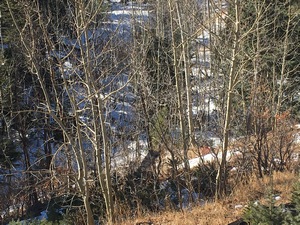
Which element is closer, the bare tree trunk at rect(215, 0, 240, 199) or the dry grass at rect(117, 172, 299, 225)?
the dry grass at rect(117, 172, 299, 225)

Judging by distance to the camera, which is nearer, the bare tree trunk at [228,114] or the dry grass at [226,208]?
the dry grass at [226,208]

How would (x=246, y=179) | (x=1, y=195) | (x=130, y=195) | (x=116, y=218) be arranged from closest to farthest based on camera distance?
(x=116, y=218)
(x=246, y=179)
(x=130, y=195)
(x=1, y=195)

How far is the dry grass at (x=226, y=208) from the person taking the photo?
17.3 ft

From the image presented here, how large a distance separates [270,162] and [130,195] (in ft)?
10.4

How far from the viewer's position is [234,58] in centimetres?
601

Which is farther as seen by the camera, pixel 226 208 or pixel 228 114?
pixel 228 114

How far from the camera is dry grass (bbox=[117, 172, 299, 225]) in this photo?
5277 millimetres

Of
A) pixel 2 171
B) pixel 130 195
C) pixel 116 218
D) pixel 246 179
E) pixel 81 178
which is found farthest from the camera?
pixel 2 171

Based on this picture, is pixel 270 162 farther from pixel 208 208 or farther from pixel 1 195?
pixel 1 195

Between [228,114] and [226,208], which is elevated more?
[228,114]

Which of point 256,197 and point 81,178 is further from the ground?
Result: point 81,178

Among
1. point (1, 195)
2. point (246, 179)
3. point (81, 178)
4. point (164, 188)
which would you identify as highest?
point (81, 178)

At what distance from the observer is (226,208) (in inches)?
227

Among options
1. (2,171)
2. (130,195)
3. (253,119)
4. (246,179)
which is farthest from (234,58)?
(2,171)
